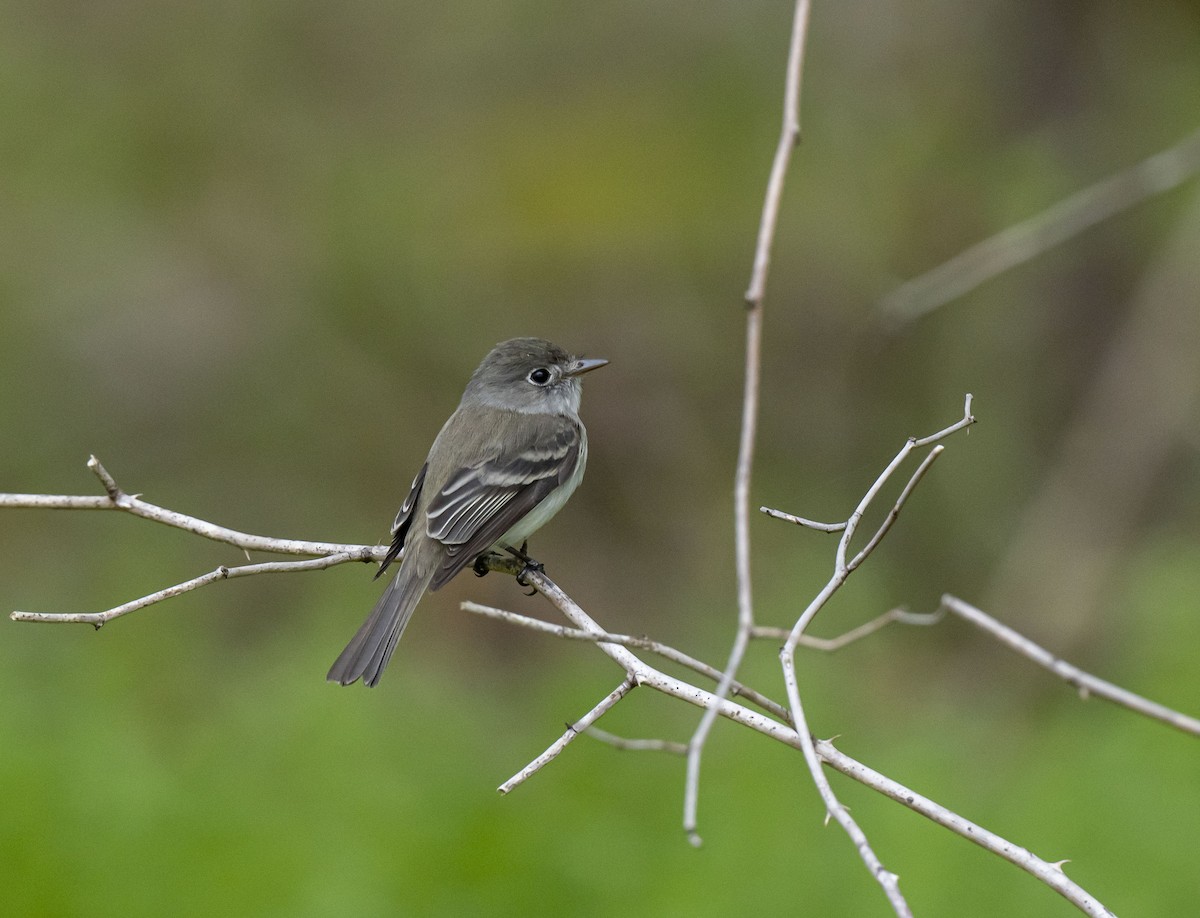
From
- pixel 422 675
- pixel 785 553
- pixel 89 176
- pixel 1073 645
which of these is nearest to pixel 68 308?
pixel 89 176

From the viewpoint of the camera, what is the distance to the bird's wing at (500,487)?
478cm

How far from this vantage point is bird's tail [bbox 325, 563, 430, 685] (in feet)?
13.9

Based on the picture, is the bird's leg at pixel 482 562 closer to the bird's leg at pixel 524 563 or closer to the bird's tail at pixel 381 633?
the bird's leg at pixel 524 563

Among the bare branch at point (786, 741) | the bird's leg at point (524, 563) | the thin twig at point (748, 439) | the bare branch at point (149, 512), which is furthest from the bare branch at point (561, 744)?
the bird's leg at point (524, 563)

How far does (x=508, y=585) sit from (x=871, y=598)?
Answer: 242 cm

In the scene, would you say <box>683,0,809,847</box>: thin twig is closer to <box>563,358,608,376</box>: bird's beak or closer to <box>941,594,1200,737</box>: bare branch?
<box>941,594,1200,737</box>: bare branch

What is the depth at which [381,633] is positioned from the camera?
4.42 metres

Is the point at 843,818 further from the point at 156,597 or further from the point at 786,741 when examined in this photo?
the point at 156,597

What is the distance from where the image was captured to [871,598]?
7.36 m

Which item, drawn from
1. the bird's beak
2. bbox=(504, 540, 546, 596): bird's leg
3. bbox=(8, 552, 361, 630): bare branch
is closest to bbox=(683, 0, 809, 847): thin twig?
bbox=(8, 552, 361, 630): bare branch

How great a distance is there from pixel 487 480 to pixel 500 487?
6cm

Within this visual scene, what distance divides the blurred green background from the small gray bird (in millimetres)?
1660

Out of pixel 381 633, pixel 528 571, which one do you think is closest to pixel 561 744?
pixel 381 633

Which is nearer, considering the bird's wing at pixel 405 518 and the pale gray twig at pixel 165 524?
the pale gray twig at pixel 165 524
